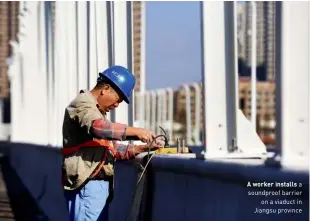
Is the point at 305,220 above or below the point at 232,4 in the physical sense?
below

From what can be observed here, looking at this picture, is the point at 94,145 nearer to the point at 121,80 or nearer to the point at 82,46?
the point at 121,80

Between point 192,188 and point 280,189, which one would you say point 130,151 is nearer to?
point 192,188

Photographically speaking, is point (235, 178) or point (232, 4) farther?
point (232, 4)

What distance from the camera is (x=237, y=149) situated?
6074 mm

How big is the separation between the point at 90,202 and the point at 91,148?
14.7 inches

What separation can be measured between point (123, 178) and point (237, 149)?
220 cm

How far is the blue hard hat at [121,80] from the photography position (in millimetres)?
6148

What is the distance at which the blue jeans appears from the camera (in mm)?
6312

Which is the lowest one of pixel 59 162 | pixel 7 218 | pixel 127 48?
pixel 7 218

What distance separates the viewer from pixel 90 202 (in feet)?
20.7

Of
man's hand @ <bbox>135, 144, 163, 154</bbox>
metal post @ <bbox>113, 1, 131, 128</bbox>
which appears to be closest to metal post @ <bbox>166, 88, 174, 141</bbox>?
metal post @ <bbox>113, 1, 131, 128</bbox>

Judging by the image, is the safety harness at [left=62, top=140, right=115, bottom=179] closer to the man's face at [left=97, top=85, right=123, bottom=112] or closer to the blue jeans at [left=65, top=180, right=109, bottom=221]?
the blue jeans at [left=65, top=180, right=109, bottom=221]

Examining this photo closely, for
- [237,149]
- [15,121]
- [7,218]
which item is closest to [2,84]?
[15,121]

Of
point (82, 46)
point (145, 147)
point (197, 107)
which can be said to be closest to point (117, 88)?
point (145, 147)
